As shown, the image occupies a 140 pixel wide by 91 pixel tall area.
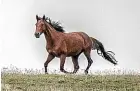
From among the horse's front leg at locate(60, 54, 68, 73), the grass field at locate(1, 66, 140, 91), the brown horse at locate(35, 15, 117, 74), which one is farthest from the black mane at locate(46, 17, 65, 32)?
the grass field at locate(1, 66, 140, 91)

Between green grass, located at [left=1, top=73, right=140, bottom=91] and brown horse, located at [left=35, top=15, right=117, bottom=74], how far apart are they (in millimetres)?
190

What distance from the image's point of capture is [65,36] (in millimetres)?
3629

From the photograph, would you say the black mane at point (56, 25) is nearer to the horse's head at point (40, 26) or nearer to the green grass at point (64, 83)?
the horse's head at point (40, 26)

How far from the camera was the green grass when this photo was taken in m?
3.35

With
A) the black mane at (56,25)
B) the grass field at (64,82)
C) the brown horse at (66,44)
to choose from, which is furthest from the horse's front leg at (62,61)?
the black mane at (56,25)

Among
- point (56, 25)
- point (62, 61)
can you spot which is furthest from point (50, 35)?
point (62, 61)

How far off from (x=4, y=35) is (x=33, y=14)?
334 mm

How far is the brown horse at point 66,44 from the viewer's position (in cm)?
356

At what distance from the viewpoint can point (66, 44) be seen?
3.62 m

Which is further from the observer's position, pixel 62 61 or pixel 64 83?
pixel 62 61

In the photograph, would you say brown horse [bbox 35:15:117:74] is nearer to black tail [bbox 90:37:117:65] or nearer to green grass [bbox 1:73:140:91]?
black tail [bbox 90:37:117:65]

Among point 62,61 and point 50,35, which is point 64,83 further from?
point 50,35

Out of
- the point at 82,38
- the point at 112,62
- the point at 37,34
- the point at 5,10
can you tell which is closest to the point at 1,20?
the point at 5,10

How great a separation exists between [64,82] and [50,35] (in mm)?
471
